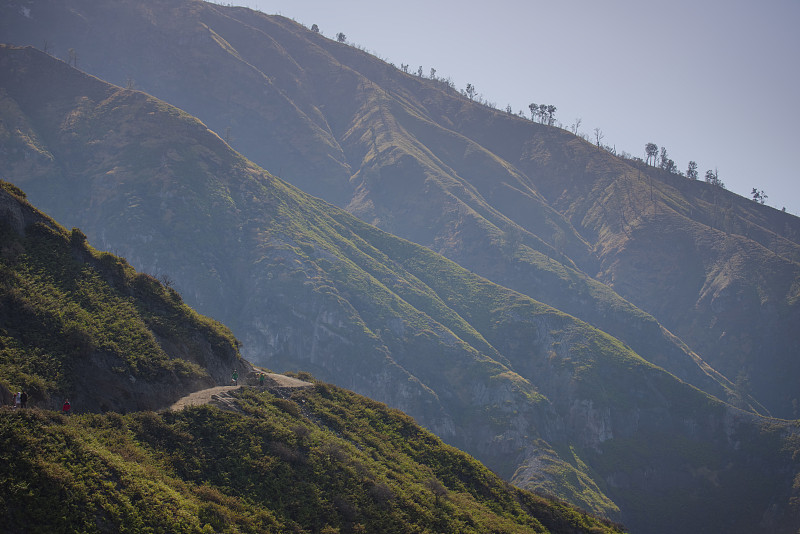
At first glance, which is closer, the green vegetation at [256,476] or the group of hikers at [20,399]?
the green vegetation at [256,476]

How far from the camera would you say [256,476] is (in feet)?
101

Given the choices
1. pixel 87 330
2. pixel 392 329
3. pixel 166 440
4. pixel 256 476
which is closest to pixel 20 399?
pixel 166 440

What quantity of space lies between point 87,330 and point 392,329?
101316mm

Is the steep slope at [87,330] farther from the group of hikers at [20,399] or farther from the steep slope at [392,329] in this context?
the steep slope at [392,329]

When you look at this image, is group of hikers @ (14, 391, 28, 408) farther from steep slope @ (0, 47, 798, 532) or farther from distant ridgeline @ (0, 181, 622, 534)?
steep slope @ (0, 47, 798, 532)

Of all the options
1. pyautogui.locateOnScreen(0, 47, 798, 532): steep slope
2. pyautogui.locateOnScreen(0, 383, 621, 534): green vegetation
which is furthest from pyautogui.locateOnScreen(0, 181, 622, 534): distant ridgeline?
pyautogui.locateOnScreen(0, 47, 798, 532): steep slope

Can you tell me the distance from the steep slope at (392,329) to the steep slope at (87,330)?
79399mm

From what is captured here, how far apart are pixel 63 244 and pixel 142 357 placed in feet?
40.3

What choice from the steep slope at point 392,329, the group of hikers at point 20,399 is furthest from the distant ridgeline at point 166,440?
the steep slope at point 392,329

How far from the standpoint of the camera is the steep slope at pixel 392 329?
117 metres

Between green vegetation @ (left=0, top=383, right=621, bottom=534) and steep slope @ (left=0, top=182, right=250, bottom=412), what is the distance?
4.09 metres

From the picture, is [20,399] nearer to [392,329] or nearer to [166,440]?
[166,440]

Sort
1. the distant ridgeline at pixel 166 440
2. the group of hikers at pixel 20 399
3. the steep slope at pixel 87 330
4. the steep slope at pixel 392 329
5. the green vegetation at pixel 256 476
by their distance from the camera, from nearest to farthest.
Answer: the green vegetation at pixel 256 476, the distant ridgeline at pixel 166 440, the group of hikers at pixel 20 399, the steep slope at pixel 87 330, the steep slope at pixel 392 329

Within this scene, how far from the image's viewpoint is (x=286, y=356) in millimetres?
125938
